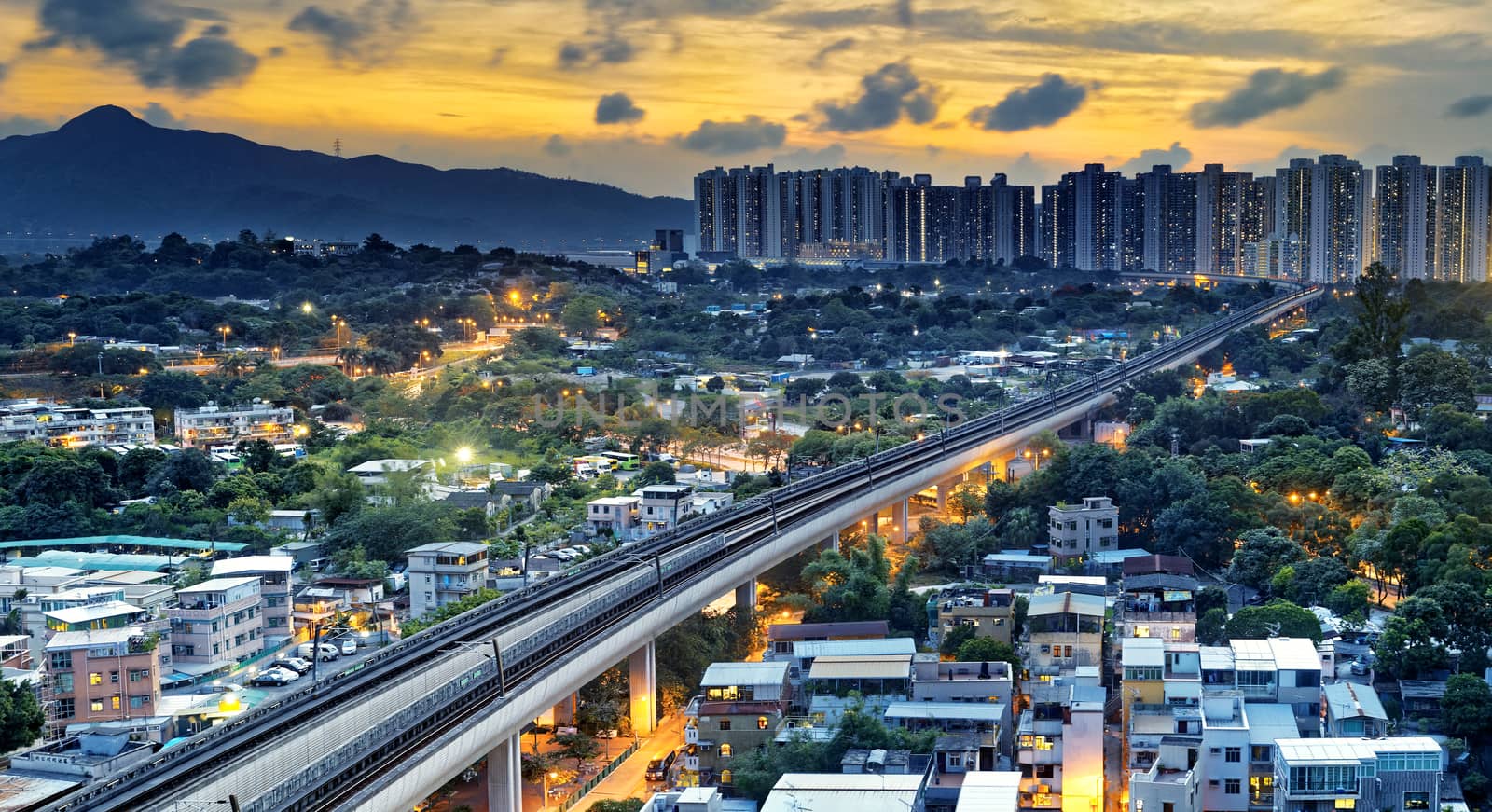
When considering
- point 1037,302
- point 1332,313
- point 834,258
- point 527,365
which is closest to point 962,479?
point 527,365

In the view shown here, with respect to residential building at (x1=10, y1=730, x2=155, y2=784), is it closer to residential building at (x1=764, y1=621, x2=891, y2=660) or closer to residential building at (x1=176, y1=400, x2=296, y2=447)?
residential building at (x1=764, y1=621, x2=891, y2=660)

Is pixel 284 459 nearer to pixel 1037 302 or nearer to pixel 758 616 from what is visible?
pixel 758 616

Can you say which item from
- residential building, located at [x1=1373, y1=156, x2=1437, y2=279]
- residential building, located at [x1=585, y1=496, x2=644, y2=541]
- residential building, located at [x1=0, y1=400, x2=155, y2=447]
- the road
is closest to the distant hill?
residential building, located at [x1=1373, y1=156, x2=1437, y2=279]

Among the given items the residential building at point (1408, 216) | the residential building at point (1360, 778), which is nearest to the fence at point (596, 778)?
the residential building at point (1360, 778)

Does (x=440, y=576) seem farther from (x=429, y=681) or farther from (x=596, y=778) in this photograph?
(x=429, y=681)

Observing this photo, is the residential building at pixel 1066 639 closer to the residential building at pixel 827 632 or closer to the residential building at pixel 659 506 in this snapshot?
the residential building at pixel 827 632

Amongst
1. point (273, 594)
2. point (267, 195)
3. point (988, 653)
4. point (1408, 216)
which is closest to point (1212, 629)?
point (988, 653)
